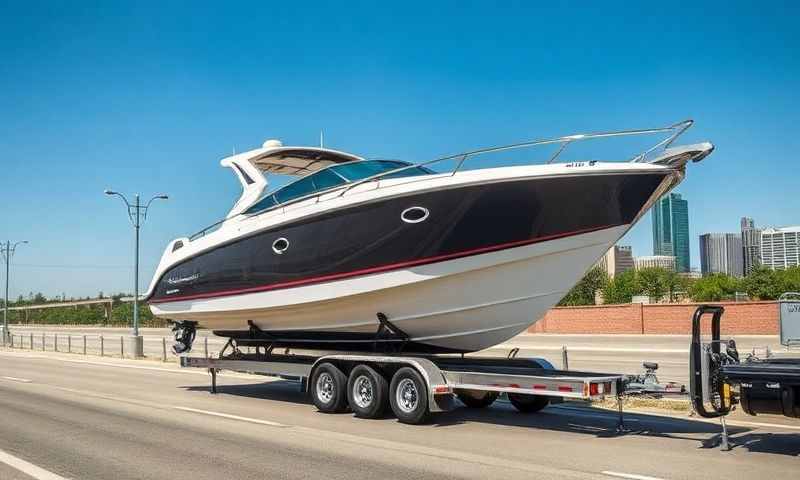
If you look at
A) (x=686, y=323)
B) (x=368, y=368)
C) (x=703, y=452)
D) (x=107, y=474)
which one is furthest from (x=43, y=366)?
(x=686, y=323)

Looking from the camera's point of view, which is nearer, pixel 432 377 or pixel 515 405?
pixel 432 377

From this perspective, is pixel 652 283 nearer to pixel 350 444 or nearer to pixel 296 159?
pixel 296 159

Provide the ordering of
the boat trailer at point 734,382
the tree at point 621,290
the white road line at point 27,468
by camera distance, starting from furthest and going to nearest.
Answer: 1. the tree at point 621,290
2. the boat trailer at point 734,382
3. the white road line at point 27,468

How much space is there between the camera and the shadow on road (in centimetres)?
809

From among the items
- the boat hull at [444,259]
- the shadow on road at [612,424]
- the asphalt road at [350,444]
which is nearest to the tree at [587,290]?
the shadow on road at [612,424]

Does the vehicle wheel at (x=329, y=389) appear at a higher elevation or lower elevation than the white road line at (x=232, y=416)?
higher

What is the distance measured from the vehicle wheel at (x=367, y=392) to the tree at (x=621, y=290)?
6015 centimetres

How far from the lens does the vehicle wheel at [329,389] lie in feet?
35.3

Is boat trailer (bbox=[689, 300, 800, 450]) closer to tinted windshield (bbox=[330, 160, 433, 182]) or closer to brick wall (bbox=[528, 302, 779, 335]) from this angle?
tinted windshield (bbox=[330, 160, 433, 182])

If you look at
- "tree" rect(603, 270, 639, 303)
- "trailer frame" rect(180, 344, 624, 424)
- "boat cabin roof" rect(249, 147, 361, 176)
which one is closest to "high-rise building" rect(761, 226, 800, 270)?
"tree" rect(603, 270, 639, 303)

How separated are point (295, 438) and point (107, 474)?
2425mm

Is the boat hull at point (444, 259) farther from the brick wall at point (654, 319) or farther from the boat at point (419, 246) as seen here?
the brick wall at point (654, 319)

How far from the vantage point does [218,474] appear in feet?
22.3

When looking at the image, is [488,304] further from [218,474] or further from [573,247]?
[218,474]
